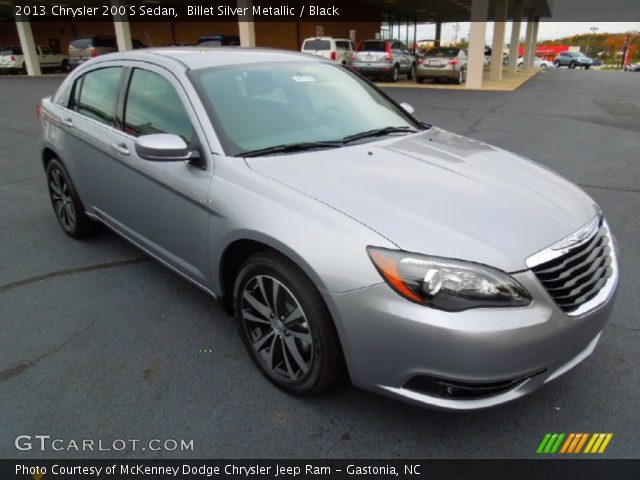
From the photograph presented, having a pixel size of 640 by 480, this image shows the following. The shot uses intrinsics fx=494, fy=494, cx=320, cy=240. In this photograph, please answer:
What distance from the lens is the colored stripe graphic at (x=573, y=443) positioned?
7.17 feet

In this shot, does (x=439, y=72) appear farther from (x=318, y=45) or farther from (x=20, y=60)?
(x=20, y=60)

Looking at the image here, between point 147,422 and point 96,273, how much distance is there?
189cm

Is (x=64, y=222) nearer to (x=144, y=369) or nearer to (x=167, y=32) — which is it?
(x=144, y=369)

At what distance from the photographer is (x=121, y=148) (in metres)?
3.32

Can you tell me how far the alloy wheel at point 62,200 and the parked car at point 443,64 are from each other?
18758 millimetres

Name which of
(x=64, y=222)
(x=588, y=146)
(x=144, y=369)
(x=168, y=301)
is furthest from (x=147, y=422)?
(x=588, y=146)

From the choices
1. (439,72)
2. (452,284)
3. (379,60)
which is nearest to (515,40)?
(439,72)

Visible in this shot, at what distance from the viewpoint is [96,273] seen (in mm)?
3898

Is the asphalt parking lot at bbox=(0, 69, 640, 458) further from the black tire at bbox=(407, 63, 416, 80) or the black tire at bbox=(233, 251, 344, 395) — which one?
the black tire at bbox=(407, 63, 416, 80)

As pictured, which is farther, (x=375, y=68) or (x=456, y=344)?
(x=375, y=68)

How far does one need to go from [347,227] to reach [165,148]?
1.14 meters

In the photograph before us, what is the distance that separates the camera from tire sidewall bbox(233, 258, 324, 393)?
2.22m

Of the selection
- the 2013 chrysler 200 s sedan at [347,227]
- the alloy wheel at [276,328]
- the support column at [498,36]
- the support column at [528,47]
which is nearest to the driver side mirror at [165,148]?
the 2013 chrysler 200 s sedan at [347,227]

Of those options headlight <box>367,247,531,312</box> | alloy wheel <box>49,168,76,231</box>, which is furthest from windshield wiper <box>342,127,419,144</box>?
alloy wheel <box>49,168,76,231</box>
